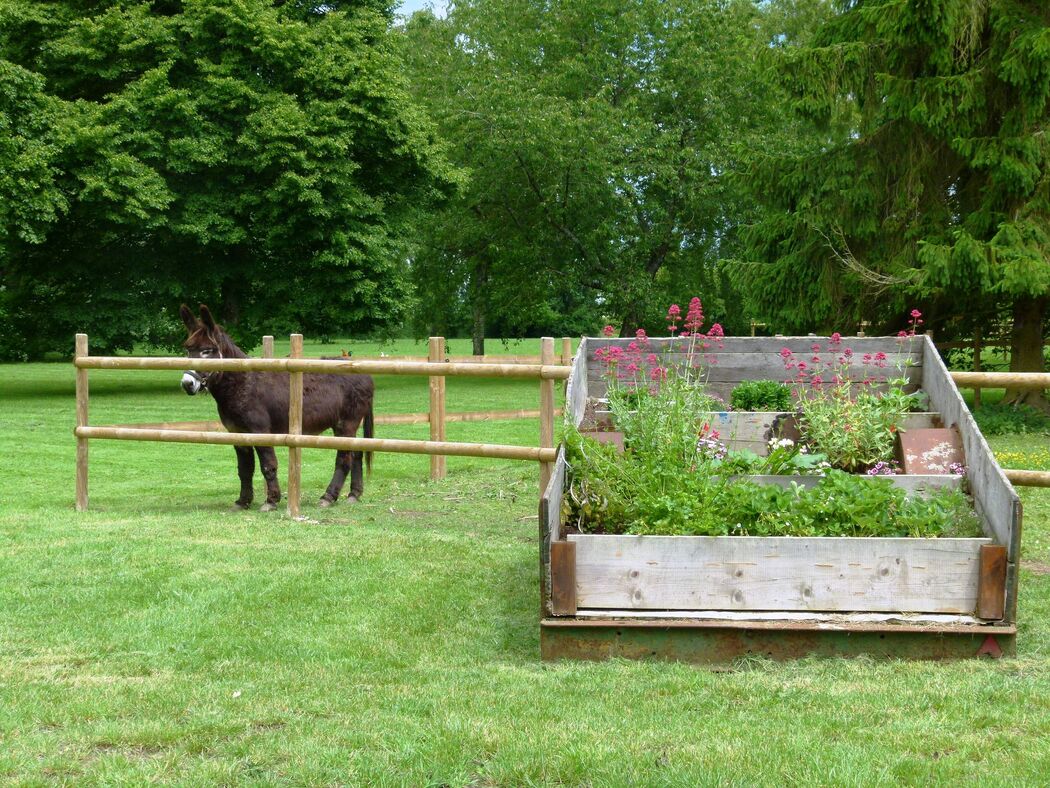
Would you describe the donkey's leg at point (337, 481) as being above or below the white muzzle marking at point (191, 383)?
below

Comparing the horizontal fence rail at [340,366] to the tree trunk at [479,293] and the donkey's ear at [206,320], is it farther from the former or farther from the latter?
the tree trunk at [479,293]

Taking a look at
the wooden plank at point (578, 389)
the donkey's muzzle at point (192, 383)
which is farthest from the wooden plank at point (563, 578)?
the donkey's muzzle at point (192, 383)

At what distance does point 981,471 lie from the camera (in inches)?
216

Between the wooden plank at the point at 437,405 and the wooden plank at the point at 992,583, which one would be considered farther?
the wooden plank at the point at 437,405

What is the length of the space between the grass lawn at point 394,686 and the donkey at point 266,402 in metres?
1.54

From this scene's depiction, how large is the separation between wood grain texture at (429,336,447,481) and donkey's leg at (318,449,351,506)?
1269 millimetres

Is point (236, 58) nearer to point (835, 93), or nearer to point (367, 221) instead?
point (367, 221)

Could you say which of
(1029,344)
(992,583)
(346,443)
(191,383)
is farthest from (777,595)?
(1029,344)

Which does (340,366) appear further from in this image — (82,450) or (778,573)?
(778,573)

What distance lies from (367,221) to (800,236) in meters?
14.6

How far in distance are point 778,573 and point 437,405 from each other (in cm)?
756

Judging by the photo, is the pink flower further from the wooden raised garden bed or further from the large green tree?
the large green tree

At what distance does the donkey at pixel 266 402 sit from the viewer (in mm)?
9508

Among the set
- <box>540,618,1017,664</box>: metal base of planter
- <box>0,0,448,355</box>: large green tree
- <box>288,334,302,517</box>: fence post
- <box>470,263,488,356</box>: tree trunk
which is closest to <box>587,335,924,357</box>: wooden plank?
<box>288,334,302,517</box>: fence post
